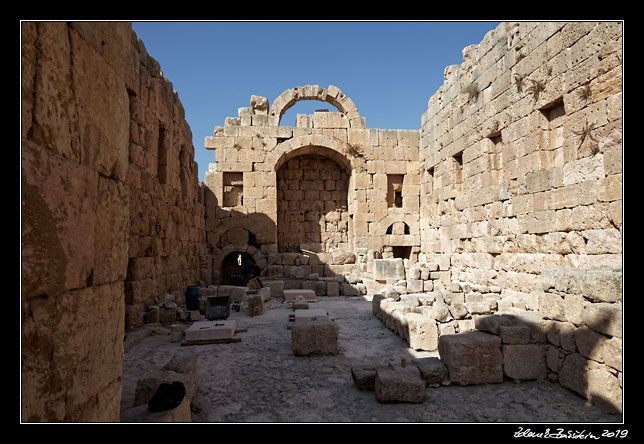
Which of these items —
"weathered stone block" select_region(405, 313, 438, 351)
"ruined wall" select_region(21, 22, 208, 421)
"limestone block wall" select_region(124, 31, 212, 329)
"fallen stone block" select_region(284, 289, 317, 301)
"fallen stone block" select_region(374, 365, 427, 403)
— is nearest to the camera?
"ruined wall" select_region(21, 22, 208, 421)

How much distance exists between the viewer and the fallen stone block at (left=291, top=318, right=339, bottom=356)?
5.87 metres

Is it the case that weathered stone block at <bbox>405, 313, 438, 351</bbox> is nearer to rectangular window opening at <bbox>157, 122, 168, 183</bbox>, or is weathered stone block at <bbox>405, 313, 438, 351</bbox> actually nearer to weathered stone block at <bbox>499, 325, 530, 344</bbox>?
weathered stone block at <bbox>499, 325, 530, 344</bbox>

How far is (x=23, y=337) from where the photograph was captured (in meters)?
1.64

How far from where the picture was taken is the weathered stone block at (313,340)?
231 inches

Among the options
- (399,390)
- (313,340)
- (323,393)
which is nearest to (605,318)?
(399,390)

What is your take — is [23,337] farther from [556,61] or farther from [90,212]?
[556,61]

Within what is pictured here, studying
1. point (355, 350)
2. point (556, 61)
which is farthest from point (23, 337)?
point (556, 61)

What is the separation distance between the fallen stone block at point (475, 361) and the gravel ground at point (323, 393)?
0.10m

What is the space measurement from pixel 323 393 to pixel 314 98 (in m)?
12.4

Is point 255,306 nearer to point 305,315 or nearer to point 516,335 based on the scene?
point 305,315

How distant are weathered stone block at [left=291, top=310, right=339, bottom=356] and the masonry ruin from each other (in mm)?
1280

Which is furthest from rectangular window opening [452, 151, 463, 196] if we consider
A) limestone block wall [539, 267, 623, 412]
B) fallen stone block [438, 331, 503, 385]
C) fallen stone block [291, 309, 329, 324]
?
fallen stone block [438, 331, 503, 385]

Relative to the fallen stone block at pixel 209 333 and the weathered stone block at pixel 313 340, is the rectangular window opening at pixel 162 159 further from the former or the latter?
the weathered stone block at pixel 313 340

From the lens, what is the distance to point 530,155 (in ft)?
28.0
